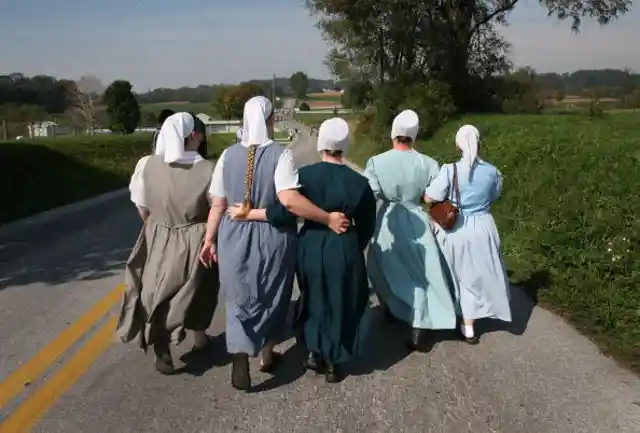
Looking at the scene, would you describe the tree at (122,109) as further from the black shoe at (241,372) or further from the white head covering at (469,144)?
the black shoe at (241,372)

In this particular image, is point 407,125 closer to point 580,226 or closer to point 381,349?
point 381,349

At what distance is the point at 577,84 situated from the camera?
43156mm

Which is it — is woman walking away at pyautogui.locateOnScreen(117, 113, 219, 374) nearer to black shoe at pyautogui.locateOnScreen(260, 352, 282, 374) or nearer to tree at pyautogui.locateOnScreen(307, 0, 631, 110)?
black shoe at pyautogui.locateOnScreen(260, 352, 282, 374)

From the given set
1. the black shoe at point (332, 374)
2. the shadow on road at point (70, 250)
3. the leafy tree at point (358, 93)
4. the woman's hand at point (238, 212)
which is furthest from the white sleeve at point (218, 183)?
the leafy tree at point (358, 93)

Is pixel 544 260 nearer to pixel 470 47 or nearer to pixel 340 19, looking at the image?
pixel 340 19

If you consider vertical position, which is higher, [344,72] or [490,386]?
[344,72]

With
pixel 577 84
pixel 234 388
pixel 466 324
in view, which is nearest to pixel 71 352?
pixel 234 388

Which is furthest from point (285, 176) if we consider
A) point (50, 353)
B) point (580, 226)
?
point (580, 226)

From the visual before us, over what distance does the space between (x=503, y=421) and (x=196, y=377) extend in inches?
82.8

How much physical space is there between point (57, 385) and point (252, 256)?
1619 mm

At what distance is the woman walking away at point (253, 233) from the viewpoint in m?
4.70

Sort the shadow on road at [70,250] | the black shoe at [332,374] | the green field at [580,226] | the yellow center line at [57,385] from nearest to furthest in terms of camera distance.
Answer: the yellow center line at [57,385], the black shoe at [332,374], the green field at [580,226], the shadow on road at [70,250]

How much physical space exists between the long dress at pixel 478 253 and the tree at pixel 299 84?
230ft

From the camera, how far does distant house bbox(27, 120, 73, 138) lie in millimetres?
37078
